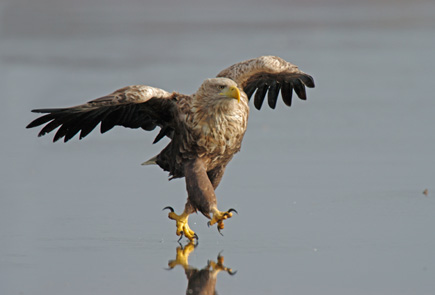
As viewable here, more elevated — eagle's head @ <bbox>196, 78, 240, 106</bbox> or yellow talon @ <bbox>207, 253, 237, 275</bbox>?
eagle's head @ <bbox>196, 78, 240, 106</bbox>

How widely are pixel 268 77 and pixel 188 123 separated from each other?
1.40 metres

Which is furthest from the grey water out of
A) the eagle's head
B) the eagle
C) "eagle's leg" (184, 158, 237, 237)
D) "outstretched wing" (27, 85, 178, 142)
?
the eagle's head

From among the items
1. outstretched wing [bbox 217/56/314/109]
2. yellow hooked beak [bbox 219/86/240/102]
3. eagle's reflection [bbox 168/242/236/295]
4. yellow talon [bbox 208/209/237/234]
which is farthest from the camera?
outstretched wing [bbox 217/56/314/109]

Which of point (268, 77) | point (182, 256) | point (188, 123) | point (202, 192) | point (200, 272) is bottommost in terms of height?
point (200, 272)

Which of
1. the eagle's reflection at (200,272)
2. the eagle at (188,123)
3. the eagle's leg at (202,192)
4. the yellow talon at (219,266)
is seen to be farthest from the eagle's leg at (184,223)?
the yellow talon at (219,266)

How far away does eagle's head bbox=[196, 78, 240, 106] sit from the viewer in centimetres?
678

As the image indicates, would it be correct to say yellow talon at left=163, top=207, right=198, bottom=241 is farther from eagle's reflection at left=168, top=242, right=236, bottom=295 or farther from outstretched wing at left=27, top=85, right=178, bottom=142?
outstretched wing at left=27, top=85, right=178, bottom=142

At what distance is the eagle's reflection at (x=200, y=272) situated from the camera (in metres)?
5.59

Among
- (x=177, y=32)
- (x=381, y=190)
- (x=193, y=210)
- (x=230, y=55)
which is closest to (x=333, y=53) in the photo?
(x=230, y=55)

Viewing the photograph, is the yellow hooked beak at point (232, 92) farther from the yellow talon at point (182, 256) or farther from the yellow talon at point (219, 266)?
the yellow talon at point (219, 266)

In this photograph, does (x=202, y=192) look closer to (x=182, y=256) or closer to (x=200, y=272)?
(x=182, y=256)

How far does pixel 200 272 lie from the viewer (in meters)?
5.92

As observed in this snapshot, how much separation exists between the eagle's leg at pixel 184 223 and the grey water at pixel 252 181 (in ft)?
0.22

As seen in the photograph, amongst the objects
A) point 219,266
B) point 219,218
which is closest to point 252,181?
point 219,218
